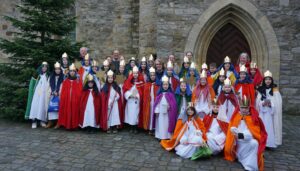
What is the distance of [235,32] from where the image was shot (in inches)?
342

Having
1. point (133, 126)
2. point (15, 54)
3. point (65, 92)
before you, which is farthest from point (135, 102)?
point (15, 54)

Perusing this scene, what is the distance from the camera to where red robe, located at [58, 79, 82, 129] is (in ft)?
20.2

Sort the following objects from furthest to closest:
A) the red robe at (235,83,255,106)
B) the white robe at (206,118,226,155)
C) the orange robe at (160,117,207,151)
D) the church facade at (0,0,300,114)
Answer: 1. the church facade at (0,0,300,114)
2. the red robe at (235,83,255,106)
3. the orange robe at (160,117,207,151)
4. the white robe at (206,118,226,155)

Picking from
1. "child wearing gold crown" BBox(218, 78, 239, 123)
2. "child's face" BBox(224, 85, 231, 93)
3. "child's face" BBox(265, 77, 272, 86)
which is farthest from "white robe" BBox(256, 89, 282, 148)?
"child's face" BBox(224, 85, 231, 93)

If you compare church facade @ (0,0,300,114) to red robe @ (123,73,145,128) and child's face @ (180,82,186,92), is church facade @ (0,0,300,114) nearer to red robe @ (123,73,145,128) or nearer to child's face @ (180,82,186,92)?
red robe @ (123,73,145,128)

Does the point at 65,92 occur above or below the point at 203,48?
below

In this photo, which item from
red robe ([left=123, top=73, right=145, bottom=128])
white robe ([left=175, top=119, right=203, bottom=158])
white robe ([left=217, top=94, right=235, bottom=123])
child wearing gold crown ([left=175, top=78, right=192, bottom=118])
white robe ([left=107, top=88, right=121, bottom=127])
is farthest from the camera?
red robe ([left=123, top=73, right=145, bottom=128])

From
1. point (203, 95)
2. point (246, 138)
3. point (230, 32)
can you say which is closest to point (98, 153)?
point (203, 95)

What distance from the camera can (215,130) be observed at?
502cm

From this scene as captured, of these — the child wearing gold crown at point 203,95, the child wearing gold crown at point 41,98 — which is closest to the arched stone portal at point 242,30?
the child wearing gold crown at point 203,95

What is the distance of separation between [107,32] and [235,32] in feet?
14.4

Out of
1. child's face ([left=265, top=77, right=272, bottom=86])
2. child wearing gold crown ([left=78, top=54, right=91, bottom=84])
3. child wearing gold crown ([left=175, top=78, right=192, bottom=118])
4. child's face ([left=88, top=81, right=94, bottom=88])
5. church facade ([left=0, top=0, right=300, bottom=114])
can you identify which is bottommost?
child wearing gold crown ([left=175, top=78, right=192, bottom=118])

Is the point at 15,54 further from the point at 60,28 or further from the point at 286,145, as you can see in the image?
the point at 286,145

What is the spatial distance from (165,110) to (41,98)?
→ 2.92 metres
